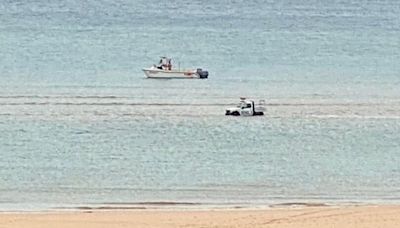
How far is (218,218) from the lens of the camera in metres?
23.8

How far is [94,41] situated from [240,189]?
2379 inches

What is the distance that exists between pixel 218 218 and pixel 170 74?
37645 mm

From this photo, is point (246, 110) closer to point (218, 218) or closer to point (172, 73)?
point (172, 73)

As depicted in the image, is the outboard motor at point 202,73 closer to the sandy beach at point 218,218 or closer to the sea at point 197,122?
the sea at point 197,122

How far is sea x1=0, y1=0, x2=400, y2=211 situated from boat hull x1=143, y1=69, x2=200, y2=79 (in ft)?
2.60

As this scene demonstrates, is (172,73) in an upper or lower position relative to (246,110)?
upper

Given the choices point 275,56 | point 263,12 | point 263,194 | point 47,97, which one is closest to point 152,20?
point 263,12

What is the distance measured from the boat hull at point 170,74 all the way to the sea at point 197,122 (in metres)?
0.79

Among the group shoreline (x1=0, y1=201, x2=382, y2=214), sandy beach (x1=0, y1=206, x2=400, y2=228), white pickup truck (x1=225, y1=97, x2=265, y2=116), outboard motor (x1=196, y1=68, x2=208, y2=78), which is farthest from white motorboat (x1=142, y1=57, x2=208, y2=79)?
sandy beach (x1=0, y1=206, x2=400, y2=228)

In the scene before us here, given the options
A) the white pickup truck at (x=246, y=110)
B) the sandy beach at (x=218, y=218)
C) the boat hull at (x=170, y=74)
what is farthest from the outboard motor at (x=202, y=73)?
the sandy beach at (x=218, y=218)

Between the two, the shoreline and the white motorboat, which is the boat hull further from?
the shoreline

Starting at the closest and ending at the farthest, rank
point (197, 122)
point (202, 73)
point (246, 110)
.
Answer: point (197, 122) < point (246, 110) < point (202, 73)

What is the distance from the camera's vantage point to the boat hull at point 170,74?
6053cm

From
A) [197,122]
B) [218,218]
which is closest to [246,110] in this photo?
[197,122]
